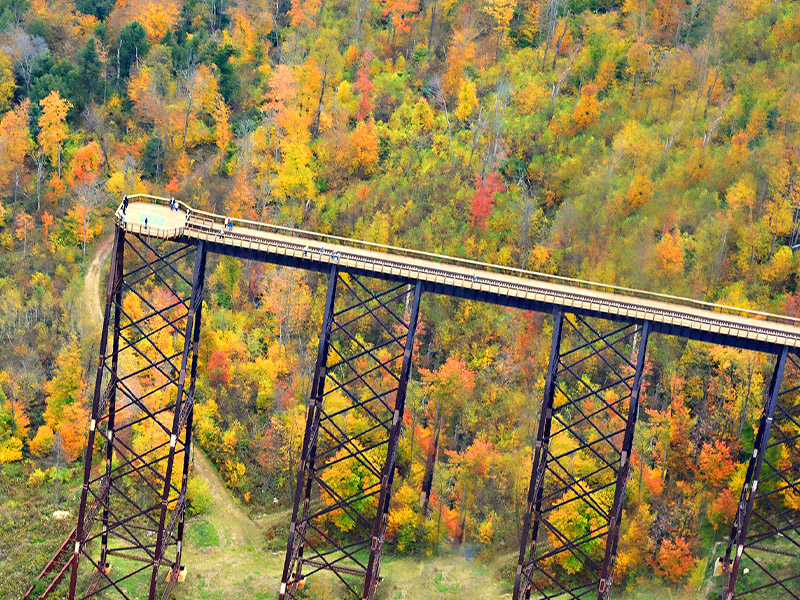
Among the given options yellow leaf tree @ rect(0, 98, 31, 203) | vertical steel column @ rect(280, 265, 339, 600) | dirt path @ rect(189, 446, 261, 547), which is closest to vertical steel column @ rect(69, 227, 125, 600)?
vertical steel column @ rect(280, 265, 339, 600)

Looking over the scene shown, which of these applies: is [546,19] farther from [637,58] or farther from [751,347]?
[751,347]

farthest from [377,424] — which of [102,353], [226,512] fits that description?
[102,353]

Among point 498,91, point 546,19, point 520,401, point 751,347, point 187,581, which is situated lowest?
point 187,581

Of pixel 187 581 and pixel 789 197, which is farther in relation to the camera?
pixel 789 197

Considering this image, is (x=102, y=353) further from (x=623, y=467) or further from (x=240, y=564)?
(x=623, y=467)

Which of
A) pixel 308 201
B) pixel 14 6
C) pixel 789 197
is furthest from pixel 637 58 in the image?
pixel 14 6

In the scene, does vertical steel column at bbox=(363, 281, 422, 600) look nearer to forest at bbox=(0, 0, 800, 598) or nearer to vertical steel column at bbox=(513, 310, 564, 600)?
vertical steel column at bbox=(513, 310, 564, 600)
